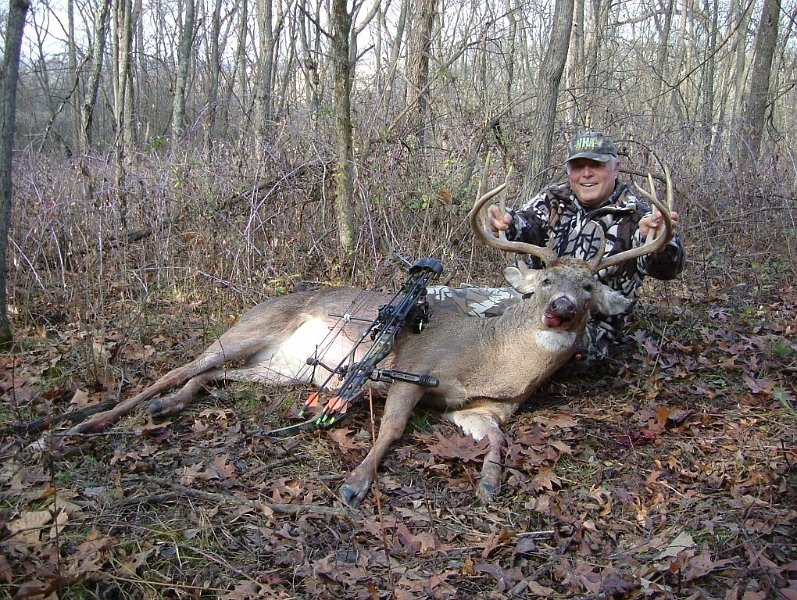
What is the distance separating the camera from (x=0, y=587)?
2.14 metres

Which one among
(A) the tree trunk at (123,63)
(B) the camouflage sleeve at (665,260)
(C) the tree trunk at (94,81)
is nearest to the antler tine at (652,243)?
(B) the camouflage sleeve at (665,260)

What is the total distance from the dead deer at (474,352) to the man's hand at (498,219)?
88mm

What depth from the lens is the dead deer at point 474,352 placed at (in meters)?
3.84

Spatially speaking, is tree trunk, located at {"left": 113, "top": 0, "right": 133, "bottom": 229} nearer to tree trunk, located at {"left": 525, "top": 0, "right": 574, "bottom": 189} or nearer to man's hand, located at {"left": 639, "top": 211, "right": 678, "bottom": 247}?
tree trunk, located at {"left": 525, "top": 0, "right": 574, "bottom": 189}

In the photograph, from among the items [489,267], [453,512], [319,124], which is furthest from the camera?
[319,124]

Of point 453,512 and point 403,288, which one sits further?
point 403,288

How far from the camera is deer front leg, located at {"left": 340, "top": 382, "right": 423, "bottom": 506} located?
10.2ft

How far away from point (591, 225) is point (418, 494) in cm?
231

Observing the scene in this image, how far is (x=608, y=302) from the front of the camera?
4109mm

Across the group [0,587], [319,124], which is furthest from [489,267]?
[0,587]

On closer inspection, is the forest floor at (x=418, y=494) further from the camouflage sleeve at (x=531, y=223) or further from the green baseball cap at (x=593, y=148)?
the green baseball cap at (x=593, y=148)

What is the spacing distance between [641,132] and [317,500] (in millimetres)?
6658

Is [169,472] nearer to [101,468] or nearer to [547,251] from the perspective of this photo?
[101,468]

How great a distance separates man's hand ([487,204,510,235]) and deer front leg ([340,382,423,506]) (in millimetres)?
1186
